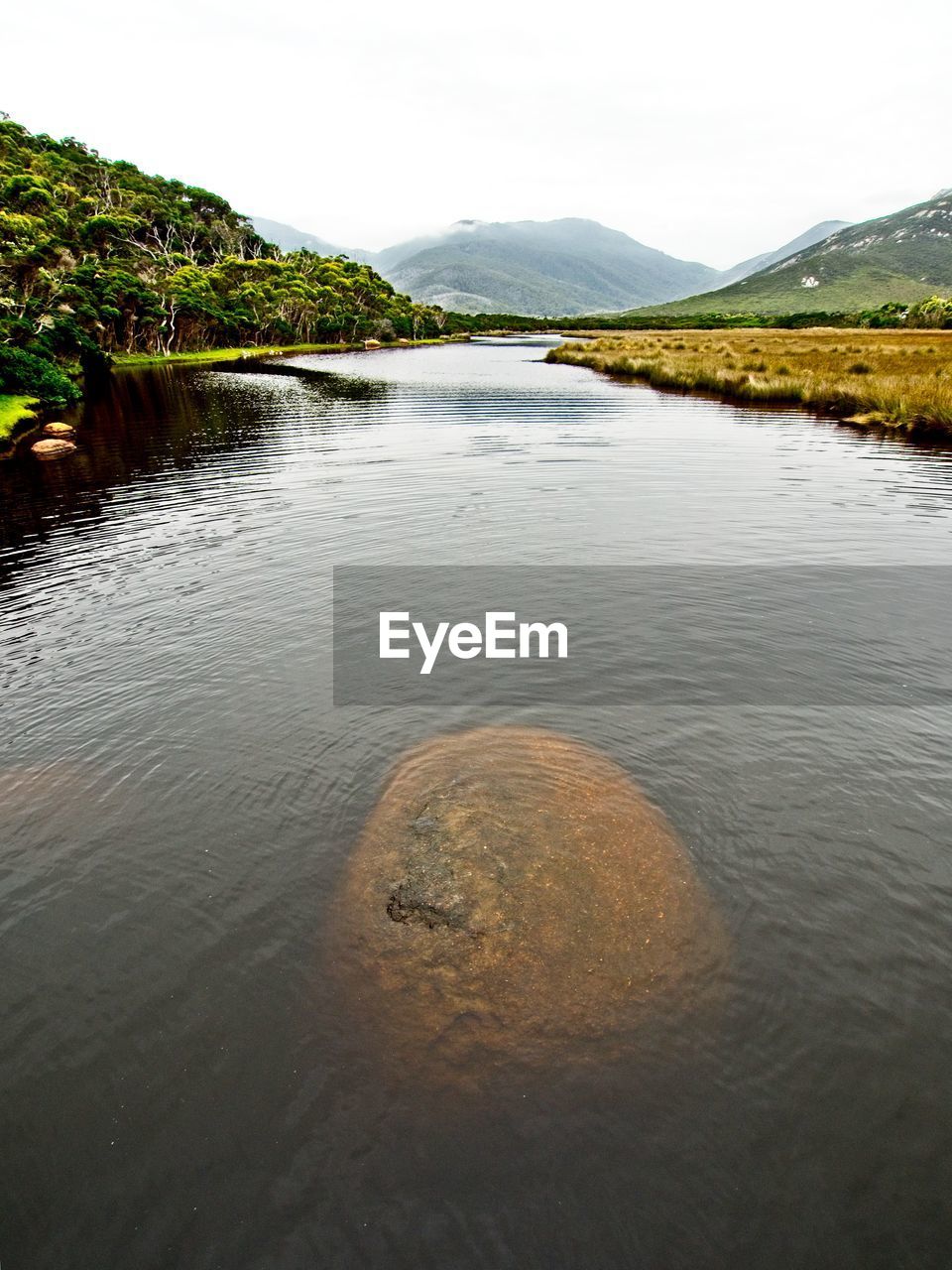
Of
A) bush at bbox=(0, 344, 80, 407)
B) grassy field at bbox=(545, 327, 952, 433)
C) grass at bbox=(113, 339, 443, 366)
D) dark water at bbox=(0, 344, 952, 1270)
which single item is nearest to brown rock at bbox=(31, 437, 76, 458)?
bush at bbox=(0, 344, 80, 407)

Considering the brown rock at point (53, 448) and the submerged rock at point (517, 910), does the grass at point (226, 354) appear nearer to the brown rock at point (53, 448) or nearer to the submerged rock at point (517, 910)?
the brown rock at point (53, 448)

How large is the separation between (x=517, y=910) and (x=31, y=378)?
60510mm

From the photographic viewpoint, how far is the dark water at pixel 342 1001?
5316 millimetres

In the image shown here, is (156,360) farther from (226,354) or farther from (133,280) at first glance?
(226,354)

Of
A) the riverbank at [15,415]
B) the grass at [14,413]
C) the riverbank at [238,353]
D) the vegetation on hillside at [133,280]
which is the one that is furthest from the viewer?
the riverbank at [238,353]

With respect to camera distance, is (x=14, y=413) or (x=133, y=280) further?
(x=133, y=280)

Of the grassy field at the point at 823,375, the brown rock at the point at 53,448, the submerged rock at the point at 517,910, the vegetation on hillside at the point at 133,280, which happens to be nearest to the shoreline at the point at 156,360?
the brown rock at the point at 53,448

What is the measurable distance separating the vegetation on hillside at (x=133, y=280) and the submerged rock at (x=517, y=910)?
184 feet

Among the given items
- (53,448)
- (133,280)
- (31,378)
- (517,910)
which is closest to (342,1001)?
(517,910)

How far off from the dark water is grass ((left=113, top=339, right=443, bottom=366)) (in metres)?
101

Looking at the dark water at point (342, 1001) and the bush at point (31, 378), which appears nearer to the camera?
the dark water at point (342, 1001)

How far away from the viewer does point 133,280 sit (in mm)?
94500

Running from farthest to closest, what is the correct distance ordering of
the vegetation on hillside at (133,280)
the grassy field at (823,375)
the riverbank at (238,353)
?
the riverbank at (238,353) < the vegetation on hillside at (133,280) < the grassy field at (823,375)

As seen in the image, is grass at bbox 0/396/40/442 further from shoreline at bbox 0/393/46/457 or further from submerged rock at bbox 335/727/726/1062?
submerged rock at bbox 335/727/726/1062
